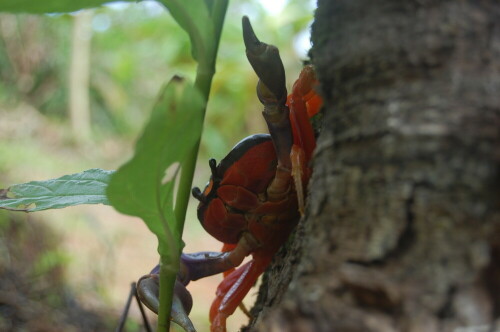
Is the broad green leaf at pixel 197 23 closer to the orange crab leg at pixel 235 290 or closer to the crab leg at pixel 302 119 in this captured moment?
the crab leg at pixel 302 119

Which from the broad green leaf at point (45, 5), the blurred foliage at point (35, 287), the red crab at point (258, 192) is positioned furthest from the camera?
the blurred foliage at point (35, 287)

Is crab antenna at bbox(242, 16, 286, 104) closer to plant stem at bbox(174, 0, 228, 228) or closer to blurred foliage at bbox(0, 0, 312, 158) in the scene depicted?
plant stem at bbox(174, 0, 228, 228)

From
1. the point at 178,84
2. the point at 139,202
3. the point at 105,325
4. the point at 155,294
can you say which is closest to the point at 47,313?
the point at 105,325

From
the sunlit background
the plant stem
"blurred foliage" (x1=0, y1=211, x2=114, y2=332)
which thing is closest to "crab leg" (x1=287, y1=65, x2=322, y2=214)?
the plant stem

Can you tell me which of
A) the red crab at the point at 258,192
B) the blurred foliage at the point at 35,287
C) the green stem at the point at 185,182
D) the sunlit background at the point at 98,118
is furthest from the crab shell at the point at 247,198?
the sunlit background at the point at 98,118

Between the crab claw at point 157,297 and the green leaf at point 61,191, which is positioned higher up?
the green leaf at point 61,191

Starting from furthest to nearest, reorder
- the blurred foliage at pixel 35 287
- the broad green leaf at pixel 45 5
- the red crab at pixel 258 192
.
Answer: the blurred foliage at pixel 35 287, the red crab at pixel 258 192, the broad green leaf at pixel 45 5

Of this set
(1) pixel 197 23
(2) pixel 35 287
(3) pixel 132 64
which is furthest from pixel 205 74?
(3) pixel 132 64
